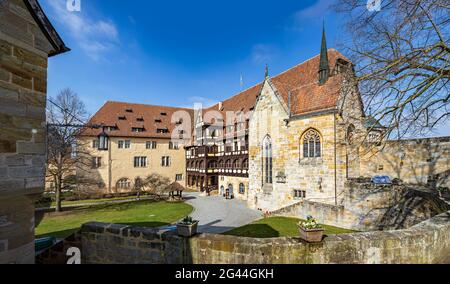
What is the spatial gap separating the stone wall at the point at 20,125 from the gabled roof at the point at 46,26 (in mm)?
62

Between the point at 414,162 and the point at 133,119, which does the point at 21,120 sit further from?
the point at 133,119

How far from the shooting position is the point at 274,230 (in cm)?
1192

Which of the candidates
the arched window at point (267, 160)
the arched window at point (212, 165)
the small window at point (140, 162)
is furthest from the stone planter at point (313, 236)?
the small window at point (140, 162)

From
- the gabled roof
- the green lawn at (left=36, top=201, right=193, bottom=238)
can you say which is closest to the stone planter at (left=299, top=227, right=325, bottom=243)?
the gabled roof

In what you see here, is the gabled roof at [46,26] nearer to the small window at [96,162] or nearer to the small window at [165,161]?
the small window at [96,162]

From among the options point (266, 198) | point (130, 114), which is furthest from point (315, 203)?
point (130, 114)

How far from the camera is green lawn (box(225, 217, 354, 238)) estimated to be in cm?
1120

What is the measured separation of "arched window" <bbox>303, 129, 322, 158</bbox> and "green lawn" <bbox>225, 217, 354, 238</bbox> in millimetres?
4794

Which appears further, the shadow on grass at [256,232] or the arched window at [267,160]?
the arched window at [267,160]

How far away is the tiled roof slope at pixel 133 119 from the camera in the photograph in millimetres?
27703

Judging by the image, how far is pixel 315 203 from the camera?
13.8 metres

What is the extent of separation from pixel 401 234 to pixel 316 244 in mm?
2157

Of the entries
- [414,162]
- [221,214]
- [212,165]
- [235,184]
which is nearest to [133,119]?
[212,165]

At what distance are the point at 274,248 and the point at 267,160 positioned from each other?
14618 millimetres
